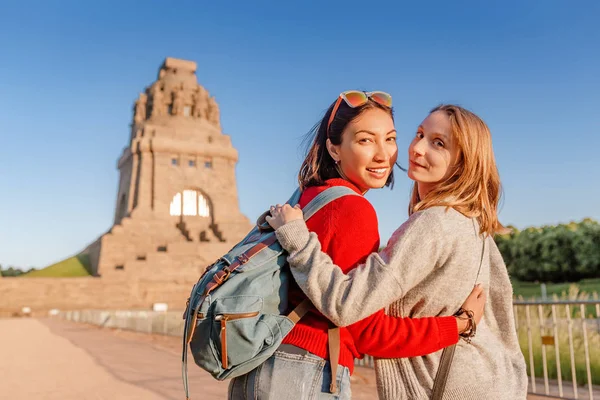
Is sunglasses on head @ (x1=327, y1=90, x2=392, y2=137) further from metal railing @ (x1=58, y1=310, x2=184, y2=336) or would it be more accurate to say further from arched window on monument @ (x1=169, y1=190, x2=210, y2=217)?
arched window on monument @ (x1=169, y1=190, x2=210, y2=217)

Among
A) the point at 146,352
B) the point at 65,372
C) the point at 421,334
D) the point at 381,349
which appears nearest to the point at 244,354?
the point at 381,349

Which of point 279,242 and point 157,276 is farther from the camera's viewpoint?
point 157,276

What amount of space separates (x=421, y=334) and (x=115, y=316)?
18.6m

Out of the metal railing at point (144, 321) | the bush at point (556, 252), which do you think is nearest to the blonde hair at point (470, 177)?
the metal railing at point (144, 321)

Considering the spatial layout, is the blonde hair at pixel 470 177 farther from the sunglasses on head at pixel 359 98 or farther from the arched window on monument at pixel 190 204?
the arched window on monument at pixel 190 204

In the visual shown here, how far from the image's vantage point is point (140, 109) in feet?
139

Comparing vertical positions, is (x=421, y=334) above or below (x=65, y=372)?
above

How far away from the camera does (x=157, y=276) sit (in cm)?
3009

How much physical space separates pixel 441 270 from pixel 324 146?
2.40ft

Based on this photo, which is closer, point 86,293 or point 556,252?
point 86,293

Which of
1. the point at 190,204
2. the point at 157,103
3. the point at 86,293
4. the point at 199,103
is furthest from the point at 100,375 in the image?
the point at 199,103

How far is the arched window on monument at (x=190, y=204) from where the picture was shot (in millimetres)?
40062

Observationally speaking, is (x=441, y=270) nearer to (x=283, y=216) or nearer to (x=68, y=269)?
(x=283, y=216)

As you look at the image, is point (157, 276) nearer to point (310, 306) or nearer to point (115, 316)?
point (115, 316)
